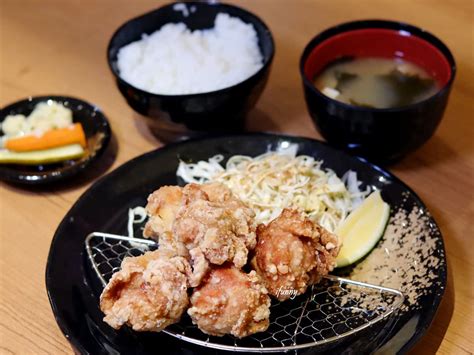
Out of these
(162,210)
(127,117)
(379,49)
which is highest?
(379,49)

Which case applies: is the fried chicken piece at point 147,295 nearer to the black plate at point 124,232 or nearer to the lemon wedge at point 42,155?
the black plate at point 124,232

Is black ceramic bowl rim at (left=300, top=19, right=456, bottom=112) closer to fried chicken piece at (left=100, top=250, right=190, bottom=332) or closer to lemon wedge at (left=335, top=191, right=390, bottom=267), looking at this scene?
lemon wedge at (left=335, top=191, right=390, bottom=267)

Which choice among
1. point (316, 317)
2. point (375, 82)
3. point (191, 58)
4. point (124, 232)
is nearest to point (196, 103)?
A: point (191, 58)

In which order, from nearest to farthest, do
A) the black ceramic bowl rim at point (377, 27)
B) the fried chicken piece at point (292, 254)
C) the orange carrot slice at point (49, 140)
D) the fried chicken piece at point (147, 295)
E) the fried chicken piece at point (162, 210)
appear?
the fried chicken piece at point (147, 295), the fried chicken piece at point (292, 254), the fried chicken piece at point (162, 210), the black ceramic bowl rim at point (377, 27), the orange carrot slice at point (49, 140)

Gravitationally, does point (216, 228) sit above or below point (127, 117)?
above

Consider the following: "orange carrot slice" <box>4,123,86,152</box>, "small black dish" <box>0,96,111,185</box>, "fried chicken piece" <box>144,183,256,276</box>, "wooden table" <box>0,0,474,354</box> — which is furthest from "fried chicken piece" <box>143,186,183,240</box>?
"orange carrot slice" <box>4,123,86,152</box>

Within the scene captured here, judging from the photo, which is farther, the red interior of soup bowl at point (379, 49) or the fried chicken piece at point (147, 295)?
the red interior of soup bowl at point (379, 49)

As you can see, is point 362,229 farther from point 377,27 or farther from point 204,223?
point 377,27

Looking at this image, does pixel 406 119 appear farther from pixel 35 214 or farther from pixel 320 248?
pixel 35 214

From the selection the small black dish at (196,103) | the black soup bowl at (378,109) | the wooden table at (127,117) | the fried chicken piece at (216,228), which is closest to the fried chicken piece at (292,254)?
the fried chicken piece at (216,228)
